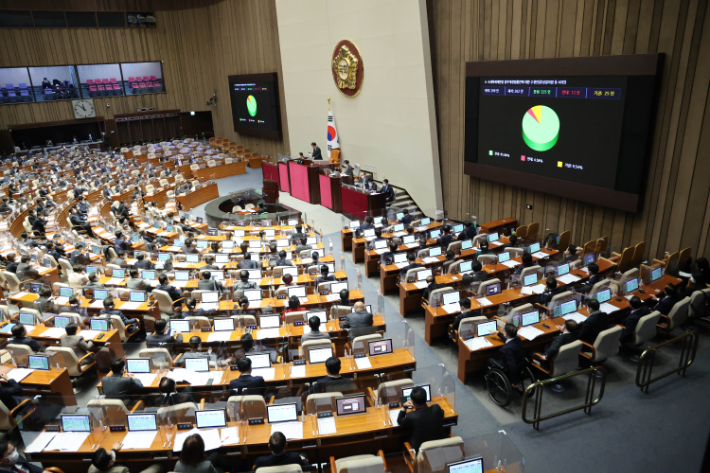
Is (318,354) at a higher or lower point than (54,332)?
higher

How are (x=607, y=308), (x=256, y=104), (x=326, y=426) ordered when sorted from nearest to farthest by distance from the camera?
(x=326, y=426) < (x=607, y=308) < (x=256, y=104)

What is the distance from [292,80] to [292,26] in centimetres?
225

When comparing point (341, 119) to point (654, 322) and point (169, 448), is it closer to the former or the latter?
point (654, 322)

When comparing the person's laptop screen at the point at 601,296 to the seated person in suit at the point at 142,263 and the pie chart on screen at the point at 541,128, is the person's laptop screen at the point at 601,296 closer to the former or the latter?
the pie chart on screen at the point at 541,128

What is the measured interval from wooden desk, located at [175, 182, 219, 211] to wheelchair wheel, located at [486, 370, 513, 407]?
14.5 metres

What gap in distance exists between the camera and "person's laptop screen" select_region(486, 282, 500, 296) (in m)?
8.06

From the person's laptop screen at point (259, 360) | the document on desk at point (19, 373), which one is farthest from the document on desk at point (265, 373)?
the document on desk at point (19, 373)

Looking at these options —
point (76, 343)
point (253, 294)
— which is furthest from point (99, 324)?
point (253, 294)

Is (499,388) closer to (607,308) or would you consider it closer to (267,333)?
(607,308)

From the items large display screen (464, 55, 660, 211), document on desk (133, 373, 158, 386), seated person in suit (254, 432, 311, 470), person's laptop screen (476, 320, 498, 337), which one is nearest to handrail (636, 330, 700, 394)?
person's laptop screen (476, 320, 498, 337)

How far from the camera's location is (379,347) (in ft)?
21.3

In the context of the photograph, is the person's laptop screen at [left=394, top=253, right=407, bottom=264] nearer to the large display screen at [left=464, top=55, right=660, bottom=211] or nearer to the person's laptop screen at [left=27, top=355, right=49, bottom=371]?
the large display screen at [left=464, top=55, right=660, bottom=211]

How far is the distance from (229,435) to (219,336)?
7.90ft

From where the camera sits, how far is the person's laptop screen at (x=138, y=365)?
20.6 feet
